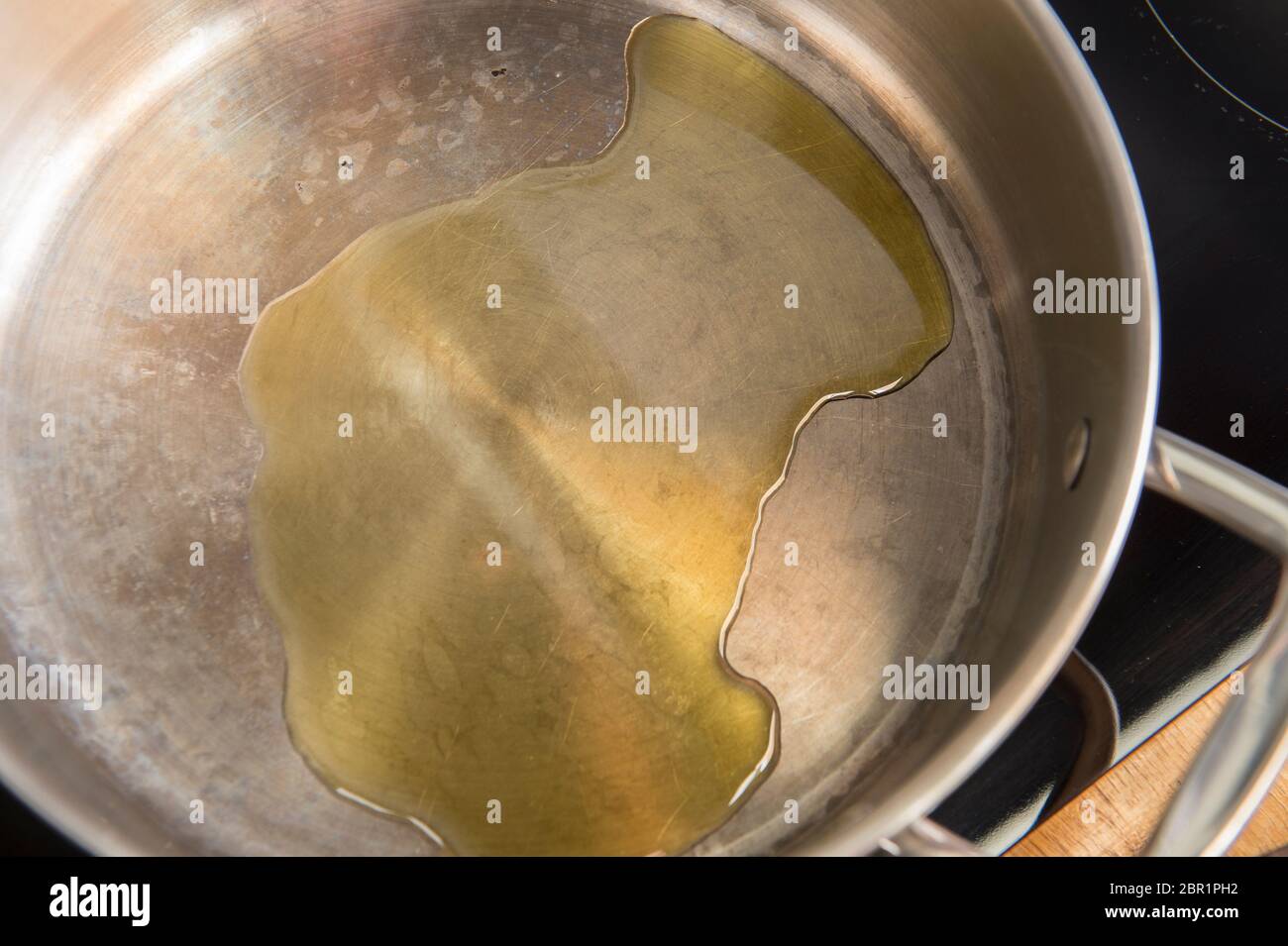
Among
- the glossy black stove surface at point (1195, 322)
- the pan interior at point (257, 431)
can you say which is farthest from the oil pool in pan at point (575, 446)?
the glossy black stove surface at point (1195, 322)

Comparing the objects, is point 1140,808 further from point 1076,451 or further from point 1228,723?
point 1076,451

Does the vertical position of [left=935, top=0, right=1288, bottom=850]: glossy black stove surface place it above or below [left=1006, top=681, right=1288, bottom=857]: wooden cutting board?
above

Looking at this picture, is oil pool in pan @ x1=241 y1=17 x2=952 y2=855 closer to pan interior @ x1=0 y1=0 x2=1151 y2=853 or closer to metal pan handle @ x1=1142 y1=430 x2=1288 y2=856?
pan interior @ x1=0 y1=0 x2=1151 y2=853

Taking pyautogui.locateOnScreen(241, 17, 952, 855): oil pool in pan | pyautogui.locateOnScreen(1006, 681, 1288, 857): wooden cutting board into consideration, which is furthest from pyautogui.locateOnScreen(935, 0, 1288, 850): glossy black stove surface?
pyautogui.locateOnScreen(241, 17, 952, 855): oil pool in pan

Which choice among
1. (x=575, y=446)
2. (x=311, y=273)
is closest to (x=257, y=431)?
(x=311, y=273)

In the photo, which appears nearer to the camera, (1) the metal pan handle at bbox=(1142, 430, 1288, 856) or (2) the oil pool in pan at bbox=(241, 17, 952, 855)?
(1) the metal pan handle at bbox=(1142, 430, 1288, 856)
